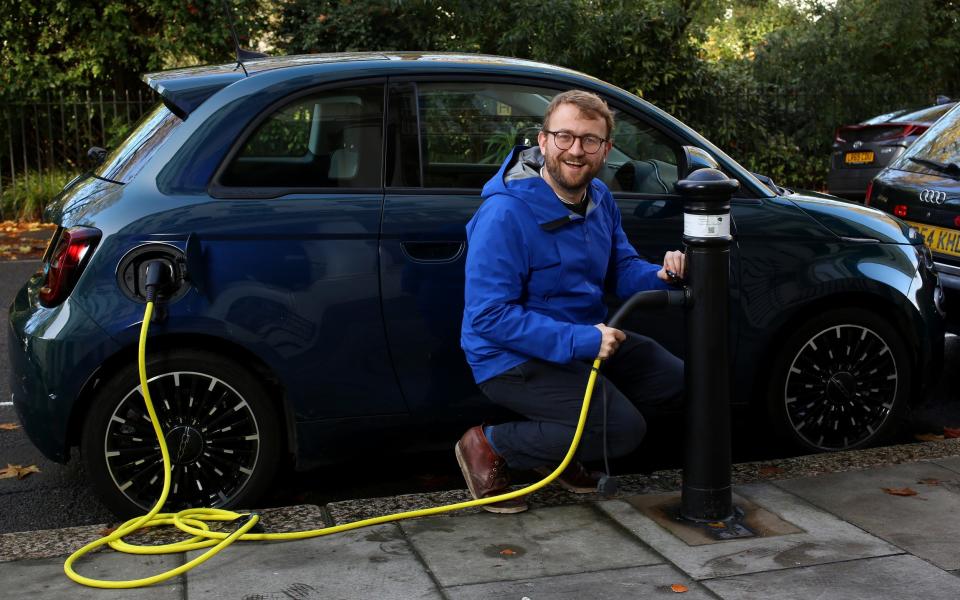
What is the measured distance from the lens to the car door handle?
442 centimetres

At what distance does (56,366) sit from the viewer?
419 centimetres

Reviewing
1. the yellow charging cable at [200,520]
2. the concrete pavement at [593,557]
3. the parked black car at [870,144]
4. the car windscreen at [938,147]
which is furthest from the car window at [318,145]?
the parked black car at [870,144]

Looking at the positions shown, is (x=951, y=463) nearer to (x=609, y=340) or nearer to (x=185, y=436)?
(x=609, y=340)

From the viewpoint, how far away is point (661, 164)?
15.8 feet

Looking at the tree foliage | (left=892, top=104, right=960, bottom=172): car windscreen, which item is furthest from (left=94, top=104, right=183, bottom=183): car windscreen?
the tree foliage

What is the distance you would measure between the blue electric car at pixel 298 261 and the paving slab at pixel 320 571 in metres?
0.58

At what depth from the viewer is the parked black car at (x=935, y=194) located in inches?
239

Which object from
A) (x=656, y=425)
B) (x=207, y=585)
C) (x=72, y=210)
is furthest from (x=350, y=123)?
(x=656, y=425)

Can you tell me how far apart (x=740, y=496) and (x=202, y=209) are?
222 centimetres

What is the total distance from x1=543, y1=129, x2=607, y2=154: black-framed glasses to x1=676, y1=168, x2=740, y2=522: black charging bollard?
1.10 feet

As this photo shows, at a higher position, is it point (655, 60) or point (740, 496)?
point (655, 60)

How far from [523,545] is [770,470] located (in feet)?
4.23

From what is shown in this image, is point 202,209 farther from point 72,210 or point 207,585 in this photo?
point 207,585

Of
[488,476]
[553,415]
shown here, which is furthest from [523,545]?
[553,415]
